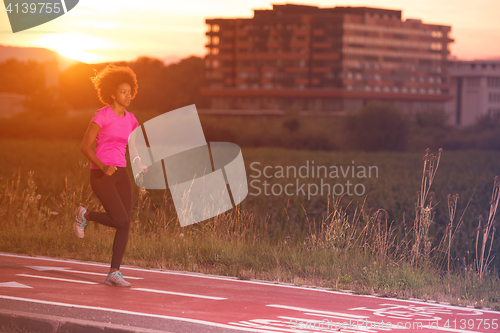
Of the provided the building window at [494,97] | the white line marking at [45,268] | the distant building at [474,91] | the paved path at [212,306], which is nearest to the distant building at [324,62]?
the distant building at [474,91]

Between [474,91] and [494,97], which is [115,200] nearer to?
[494,97]

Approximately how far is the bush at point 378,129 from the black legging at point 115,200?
3835 inches

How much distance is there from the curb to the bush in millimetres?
98744

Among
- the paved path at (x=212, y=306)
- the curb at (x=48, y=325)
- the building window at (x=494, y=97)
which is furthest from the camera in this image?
the building window at (x=494, y=97)

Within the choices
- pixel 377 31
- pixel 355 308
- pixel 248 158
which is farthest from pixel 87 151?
pixel 377 31

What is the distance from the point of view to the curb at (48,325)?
5.64 metres

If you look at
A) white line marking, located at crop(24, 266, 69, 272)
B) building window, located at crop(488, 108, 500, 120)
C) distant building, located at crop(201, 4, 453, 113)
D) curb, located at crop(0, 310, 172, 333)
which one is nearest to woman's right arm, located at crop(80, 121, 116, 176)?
curb, located at crop(0, 310, 172, 333)

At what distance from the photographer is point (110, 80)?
7172 mm

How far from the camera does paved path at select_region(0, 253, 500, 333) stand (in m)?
5.91

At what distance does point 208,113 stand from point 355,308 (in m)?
101

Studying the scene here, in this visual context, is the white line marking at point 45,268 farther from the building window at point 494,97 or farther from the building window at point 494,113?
the building window at point 494,97

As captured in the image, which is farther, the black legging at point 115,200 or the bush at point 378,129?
the bush at point 378,129

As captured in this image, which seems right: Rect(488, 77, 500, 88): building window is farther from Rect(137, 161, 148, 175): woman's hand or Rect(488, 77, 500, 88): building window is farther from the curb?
the curb

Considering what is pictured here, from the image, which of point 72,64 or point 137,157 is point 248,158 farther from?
Answer: point 137,157
